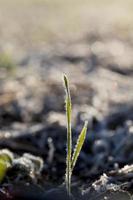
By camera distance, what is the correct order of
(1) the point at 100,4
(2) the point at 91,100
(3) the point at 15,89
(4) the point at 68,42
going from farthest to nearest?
(1) the point at 100,4, (4) the point at 68,42, (3) the point at 15,89, (2) the point at 91,100

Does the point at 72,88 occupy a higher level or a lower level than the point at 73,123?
higher

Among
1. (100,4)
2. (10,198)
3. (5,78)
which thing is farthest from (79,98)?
(100,4)

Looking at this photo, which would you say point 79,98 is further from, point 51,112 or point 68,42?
point 68,42

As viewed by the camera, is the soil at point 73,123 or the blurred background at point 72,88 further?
the blurred background at point 72,88

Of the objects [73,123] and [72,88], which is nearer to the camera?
[73,123]

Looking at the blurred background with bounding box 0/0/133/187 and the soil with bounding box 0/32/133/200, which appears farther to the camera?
the blurred background with bounding box 0/0/133/187

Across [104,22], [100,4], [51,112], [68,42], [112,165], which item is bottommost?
[112,165]
